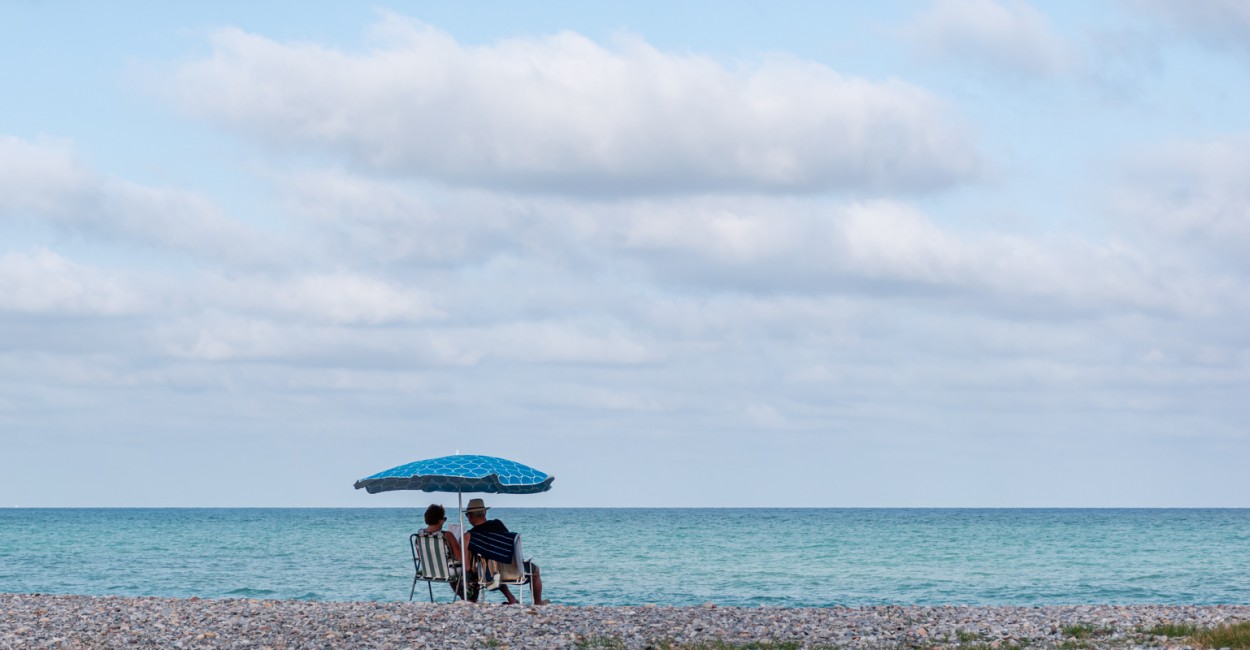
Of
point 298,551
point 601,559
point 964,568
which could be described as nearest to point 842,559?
point 964,568

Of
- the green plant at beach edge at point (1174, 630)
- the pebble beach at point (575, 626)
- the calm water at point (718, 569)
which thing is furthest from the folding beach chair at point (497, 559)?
the calm water at point (718, 569)

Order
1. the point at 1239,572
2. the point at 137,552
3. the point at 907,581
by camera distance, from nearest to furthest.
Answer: the point at 907,581, the point at 1239,572, the point at 137,552

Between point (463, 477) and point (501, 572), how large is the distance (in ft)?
5.05

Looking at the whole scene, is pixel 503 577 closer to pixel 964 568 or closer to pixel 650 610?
pixel 650 610

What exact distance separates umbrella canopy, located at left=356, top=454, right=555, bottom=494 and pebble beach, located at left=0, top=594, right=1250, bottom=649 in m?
1.80

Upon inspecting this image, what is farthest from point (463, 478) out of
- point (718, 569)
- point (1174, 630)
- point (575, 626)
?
point (718, 569)

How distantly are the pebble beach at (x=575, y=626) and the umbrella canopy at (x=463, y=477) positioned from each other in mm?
1803

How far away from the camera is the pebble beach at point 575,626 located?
43.3ft

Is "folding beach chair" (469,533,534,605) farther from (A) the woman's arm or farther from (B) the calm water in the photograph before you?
(B) the calm water

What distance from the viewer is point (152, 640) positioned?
537 inches

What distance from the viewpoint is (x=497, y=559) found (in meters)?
17.8

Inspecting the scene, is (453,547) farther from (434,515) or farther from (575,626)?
(575,626)

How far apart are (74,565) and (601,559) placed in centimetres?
1781

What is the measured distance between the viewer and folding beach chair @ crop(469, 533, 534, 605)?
17781mm
